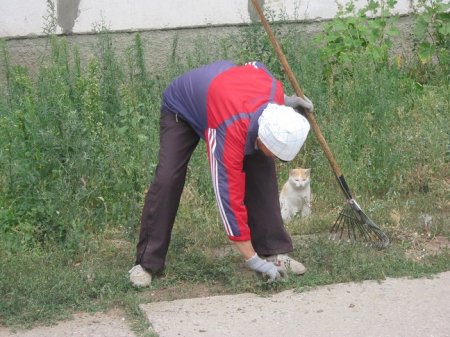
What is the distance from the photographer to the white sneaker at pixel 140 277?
16.6 feet

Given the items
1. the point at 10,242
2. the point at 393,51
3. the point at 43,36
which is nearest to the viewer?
the point at 10,242

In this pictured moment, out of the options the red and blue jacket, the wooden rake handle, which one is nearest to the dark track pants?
the red and blue jacket

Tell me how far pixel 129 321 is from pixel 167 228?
0.68m

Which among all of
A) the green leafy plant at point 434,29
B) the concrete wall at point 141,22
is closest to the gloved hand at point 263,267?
the concrete wall at point 141,22

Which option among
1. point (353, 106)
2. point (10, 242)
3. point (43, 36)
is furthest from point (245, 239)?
point (43, 36)

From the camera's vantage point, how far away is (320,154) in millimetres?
6664

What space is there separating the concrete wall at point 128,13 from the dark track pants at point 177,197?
3.21m

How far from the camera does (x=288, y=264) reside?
5176mm

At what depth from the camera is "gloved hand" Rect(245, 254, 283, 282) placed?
15.9 ft

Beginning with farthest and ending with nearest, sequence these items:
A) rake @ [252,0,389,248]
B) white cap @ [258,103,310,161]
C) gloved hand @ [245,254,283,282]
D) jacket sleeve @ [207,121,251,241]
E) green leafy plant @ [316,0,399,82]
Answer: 1. green leafy plant @ [316,0,399,82]
2. rake @ [252,0,389,248]
3. gloved hand @ [245,254,283,282]
4. jacket sleeve @ [207,121,251,241]
5. white cap @ [258,103,310,161]

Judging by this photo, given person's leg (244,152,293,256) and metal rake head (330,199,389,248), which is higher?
person's leg (244,152,293,256)

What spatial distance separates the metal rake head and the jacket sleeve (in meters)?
1.18

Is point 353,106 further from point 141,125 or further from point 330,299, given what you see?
point 330,299

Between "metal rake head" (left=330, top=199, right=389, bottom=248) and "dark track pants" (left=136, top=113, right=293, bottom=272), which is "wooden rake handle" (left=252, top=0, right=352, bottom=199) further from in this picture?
"dark track pants" (left=136, top=113, right=293, bottom=272)
